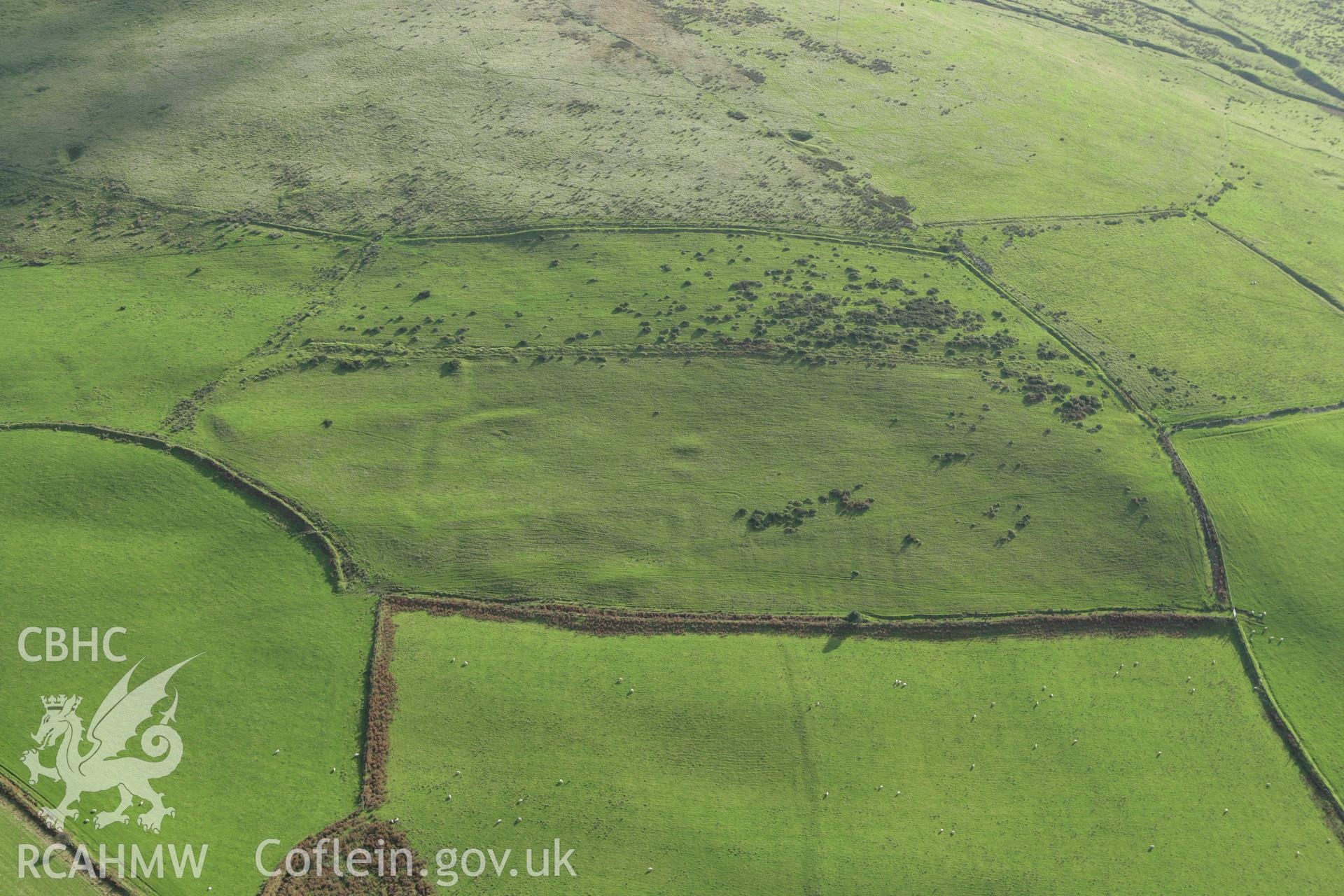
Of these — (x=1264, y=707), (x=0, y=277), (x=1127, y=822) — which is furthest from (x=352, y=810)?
(x=0, y=277)

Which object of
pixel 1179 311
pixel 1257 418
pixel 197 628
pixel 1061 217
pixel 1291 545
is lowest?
pixel 197 628

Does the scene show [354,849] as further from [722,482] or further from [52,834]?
[722,482]

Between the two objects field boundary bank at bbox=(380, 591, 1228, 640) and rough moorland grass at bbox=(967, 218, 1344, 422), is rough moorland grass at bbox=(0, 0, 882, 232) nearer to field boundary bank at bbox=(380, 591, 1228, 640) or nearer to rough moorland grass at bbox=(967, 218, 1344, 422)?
rough moorland grass at bbox=(967, 218, 1344, 422)

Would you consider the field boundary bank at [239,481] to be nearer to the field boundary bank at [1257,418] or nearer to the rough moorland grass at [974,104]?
the field boundary bank at [1257,418]

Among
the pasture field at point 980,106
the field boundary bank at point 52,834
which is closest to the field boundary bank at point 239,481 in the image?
the field boundary bank at point 52,834

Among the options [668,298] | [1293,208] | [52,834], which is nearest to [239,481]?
[52,834]

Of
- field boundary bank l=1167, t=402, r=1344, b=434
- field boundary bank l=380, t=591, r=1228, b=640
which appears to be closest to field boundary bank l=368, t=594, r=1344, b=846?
field boundary bank l=380, t=591, r=1228, b=640
